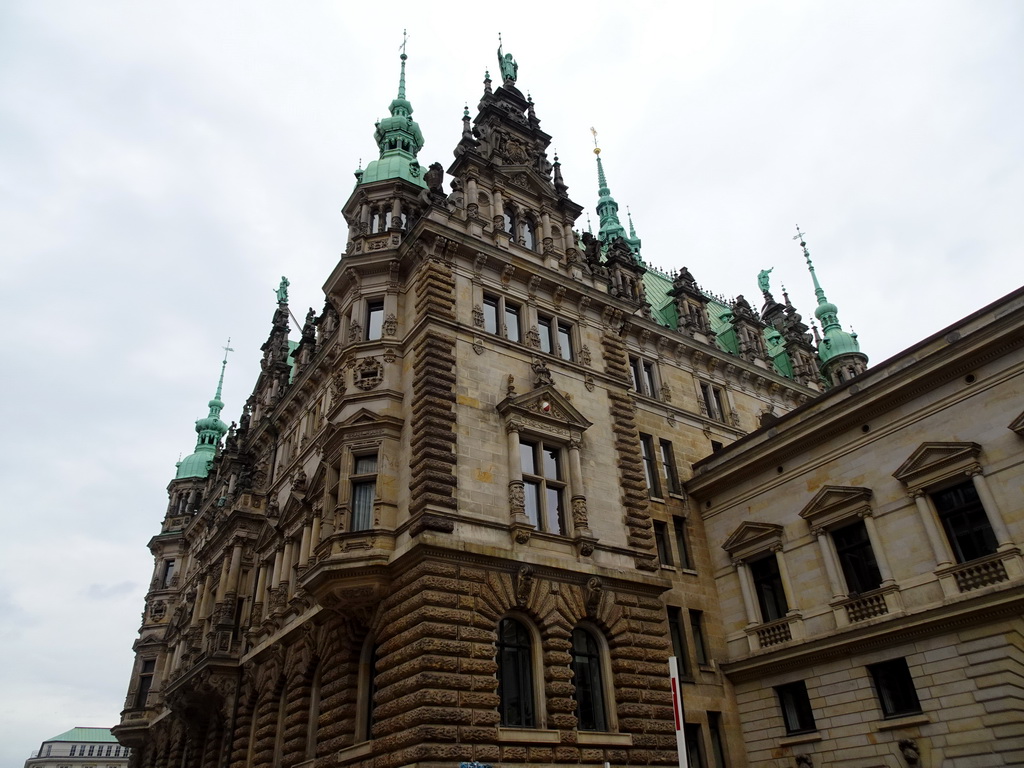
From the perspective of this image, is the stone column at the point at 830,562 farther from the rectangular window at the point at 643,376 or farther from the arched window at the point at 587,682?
the rectangular window at the point at 643,376

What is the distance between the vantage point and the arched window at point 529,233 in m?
32.8

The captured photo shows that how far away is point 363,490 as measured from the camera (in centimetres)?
2586

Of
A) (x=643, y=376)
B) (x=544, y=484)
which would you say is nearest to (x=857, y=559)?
(x=544, y=484)

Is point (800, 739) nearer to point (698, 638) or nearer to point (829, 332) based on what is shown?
point (698, 638)

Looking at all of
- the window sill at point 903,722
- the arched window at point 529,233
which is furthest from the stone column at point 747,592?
the arched window at point 529,233

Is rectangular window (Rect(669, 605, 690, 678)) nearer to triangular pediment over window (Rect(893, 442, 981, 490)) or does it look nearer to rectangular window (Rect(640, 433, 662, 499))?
rectangular window (Rect(640, 433, 662, 499))

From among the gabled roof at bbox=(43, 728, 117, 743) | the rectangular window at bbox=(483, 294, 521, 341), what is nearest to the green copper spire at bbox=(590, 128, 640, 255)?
the rectangular window at bbox=(483, 294, 521, 341)

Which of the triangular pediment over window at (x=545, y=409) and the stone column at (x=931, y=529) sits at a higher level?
the triangular pediment over window at (x=545, y=409)

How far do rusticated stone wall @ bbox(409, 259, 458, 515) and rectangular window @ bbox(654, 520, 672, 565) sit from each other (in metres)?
10.6

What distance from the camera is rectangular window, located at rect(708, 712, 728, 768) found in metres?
27.2

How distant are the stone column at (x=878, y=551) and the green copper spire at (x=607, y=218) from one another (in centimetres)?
2365

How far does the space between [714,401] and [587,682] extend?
18631 millimetres

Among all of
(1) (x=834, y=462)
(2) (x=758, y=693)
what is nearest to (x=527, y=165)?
Answer: (1) (x=834, y=462)

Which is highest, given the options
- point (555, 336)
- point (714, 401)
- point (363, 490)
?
point (714, 401)
